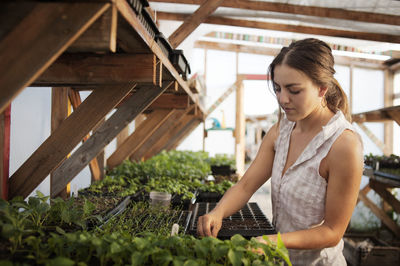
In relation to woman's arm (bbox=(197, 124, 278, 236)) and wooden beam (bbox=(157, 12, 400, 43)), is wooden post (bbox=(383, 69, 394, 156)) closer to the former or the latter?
wooden beam (bbox=(157, 12, 400, 43))

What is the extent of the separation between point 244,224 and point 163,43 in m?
1.06

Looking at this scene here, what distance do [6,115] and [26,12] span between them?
1249 millimetres

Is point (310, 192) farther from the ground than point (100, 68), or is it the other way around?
point (100, 68)

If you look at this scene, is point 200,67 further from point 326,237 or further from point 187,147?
point 326,237

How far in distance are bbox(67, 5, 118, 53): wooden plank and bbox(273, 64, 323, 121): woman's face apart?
2.80 feet

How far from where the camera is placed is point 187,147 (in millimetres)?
10398

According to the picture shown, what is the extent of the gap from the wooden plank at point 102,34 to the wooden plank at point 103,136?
1.34 metres

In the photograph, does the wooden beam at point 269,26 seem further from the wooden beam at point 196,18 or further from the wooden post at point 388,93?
the wooden post at point 388,93

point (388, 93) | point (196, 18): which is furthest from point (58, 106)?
point (388, 93)

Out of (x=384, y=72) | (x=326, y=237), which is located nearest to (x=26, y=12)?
(x=326, y=237)

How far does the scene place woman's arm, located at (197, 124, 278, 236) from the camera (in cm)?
174

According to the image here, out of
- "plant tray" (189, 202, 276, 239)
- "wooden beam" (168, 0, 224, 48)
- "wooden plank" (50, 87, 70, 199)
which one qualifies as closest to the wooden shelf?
"wooden plank" (50, 87, 70, 199)

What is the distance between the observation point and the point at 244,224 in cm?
203

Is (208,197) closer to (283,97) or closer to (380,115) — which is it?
(283,97)
